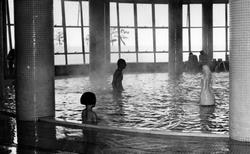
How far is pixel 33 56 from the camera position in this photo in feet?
27.2

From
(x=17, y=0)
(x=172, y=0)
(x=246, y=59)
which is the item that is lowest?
(x=246, y=59)

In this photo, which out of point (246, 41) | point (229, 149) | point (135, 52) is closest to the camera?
point (229, 149)

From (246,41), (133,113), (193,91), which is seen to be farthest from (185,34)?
(246,41)

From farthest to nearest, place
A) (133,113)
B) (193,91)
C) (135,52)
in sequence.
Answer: (135,52), (193,91), (133,113)

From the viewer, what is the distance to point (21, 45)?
834 cm

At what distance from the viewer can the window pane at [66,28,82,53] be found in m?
25.6

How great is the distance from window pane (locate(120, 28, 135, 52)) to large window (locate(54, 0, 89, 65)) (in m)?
2.66

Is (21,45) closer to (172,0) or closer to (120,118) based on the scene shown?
(120,118)

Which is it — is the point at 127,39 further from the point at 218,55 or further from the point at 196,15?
the point at 218,55

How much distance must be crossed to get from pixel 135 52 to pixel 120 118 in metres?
19.4

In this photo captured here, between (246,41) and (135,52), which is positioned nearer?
(246,41)

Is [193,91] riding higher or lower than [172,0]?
lower

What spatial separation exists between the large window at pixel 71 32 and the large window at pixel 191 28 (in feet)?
23.2

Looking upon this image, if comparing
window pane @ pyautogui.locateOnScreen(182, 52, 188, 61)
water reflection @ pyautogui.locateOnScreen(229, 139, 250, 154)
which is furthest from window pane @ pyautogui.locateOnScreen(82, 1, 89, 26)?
water reflection @ pyautogui.locateOnScreen(229, 139, 250, 154)
